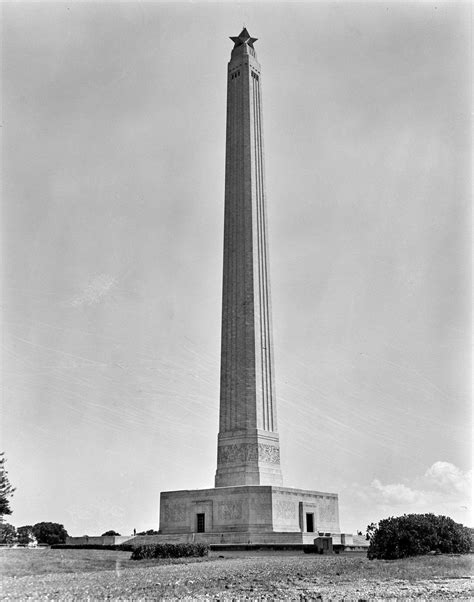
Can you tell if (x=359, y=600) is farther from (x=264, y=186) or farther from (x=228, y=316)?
(x=264, y=186)

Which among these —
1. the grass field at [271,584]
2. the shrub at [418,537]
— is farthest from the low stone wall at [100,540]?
the grass field at [271,584]

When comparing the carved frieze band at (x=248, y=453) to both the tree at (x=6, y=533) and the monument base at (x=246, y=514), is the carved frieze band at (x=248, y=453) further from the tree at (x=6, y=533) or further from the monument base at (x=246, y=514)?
the tree at (x=6, y=533)

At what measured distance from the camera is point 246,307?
1257 inches

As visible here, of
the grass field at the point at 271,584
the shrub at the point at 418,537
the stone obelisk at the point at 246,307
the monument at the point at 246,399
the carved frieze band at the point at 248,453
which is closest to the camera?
the grass field at the point at 271,584

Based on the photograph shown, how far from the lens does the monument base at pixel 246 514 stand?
25625 millimetres

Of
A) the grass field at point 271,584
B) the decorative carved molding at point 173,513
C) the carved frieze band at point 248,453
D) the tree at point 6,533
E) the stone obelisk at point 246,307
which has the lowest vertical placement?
the grass field at point 271,584

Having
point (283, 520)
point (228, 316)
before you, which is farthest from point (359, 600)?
point (228, 316)

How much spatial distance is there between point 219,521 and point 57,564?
1538cm

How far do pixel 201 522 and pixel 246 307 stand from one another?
10.4m

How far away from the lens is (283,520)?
26.5m

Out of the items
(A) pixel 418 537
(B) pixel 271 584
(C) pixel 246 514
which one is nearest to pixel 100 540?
(C) pixel 246 514

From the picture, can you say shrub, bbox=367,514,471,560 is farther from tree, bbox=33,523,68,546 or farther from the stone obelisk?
tree, bbox=33,523,68,546

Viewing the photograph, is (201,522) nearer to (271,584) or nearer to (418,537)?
(418,537)

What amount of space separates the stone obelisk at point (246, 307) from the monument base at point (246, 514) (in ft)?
5.09
